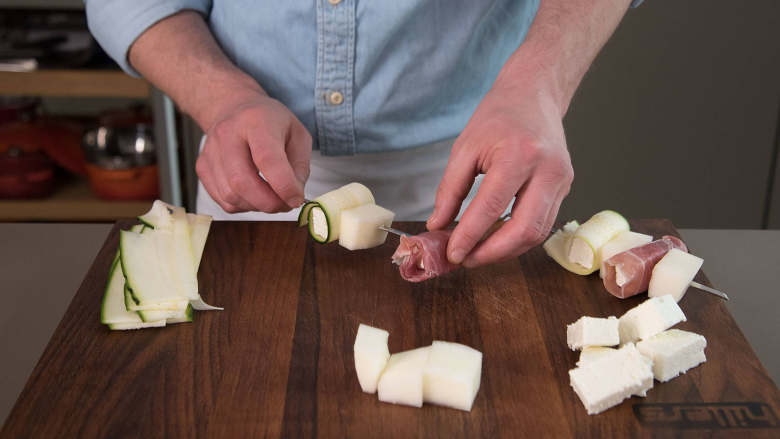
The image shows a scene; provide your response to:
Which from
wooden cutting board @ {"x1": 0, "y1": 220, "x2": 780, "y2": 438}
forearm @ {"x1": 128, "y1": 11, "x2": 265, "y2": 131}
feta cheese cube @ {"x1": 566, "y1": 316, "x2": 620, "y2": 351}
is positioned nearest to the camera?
wooden cutting board @ {"x1": 0, "y1": 220, "x2": 780, "y2": 438}

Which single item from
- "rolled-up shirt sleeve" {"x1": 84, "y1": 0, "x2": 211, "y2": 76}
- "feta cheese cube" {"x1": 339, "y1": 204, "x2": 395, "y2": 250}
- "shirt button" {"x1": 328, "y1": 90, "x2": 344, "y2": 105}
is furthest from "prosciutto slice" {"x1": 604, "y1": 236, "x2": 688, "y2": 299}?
"rolled-up shirt sleeve" {"x1": 84, "y1": 0, "x2": 211, "y2": 76}

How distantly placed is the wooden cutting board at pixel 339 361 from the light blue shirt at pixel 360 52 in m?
0.32

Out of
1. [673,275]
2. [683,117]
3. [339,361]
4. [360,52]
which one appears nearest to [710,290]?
[673,275]

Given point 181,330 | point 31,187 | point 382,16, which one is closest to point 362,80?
point 382,16

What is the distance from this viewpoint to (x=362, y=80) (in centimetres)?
149

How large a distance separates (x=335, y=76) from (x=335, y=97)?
1.7 inches

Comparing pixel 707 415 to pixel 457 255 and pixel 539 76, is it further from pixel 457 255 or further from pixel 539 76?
pixel 539 76

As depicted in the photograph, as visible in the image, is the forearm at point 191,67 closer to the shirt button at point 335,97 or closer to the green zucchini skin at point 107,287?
the shirt button at point 335,97

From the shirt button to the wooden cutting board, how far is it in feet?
1.06

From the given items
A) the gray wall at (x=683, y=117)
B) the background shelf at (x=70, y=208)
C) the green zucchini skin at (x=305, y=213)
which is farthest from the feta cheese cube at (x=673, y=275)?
the background shelf at (x=70, y=208)

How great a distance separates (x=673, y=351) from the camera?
3.36 feet

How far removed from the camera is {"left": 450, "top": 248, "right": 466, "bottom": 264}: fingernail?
3.81 ft

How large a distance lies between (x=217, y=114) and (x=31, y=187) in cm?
187

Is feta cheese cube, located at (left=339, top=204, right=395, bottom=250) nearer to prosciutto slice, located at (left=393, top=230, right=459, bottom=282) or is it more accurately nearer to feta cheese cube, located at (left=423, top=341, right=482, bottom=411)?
prosciutto slice, located at (left=393, top=230, right=459, bottom=282)
